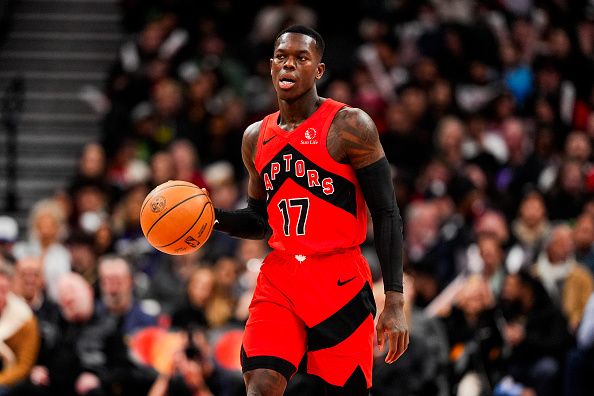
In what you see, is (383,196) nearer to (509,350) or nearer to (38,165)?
(509,350)

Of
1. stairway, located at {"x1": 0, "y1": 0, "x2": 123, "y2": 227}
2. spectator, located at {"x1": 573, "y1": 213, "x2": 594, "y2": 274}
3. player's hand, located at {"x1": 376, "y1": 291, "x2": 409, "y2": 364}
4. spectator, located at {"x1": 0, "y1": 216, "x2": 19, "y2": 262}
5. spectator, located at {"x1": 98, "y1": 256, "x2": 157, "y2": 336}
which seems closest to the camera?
player's hand, located at {"x1": 376, "y1": 291, "x2": 409, "y2": 364}

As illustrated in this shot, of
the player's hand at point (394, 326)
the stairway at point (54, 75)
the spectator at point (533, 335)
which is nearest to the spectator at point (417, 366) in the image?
the spectator at point (533, 335)

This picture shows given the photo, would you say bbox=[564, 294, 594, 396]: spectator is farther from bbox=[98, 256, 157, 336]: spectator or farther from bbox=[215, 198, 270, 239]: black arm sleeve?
bbox=[215, 198, 270, 239]: black arm sleeve

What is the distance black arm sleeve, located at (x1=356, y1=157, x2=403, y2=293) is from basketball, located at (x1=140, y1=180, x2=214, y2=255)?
80 centimetres

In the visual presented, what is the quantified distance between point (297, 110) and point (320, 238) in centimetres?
64

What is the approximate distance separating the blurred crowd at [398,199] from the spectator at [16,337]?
15 mm

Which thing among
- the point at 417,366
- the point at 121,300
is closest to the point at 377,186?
the point at 417,366

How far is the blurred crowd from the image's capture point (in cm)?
930

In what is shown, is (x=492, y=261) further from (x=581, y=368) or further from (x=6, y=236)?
(x=6, y=236)

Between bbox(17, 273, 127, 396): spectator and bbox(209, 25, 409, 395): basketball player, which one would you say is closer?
bbox(209, 25, 409, 395): basketball player

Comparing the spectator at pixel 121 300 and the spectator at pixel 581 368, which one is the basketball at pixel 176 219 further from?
the spectator at pixel 581 368

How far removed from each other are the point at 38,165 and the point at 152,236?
8890mm

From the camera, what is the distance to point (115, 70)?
14.4 meters

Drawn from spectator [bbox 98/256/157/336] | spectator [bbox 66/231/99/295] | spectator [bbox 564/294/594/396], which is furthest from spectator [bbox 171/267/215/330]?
spectator [bbox 564/294/594/396]
